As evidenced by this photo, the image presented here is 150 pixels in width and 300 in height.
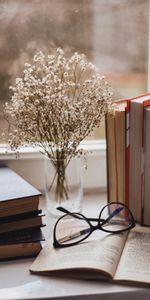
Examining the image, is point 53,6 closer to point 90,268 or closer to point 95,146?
point 95,146

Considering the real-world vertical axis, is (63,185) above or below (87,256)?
above

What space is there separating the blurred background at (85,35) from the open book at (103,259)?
1.47 ft

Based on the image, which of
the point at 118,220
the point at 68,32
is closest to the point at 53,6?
the point at 68,32

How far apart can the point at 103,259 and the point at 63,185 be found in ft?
0.93

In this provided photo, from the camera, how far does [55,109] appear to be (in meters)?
1.06

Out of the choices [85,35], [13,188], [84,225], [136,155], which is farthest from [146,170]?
[85,35]

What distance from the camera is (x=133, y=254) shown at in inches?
37.4

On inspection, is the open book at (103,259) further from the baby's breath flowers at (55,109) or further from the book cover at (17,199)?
the baby's breath flowers at (55,109)

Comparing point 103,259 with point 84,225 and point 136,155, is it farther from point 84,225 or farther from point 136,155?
point 136,155

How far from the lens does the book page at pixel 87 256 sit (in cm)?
89

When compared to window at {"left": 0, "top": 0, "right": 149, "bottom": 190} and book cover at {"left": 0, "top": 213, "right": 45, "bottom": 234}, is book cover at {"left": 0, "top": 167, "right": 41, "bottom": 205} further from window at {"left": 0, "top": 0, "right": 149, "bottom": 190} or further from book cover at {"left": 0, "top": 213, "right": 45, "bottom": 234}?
window at {"left": 0, "top": 0, "right": 149, "bottom": 190}

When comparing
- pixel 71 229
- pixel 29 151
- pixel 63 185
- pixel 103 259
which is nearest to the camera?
pixel 103 259

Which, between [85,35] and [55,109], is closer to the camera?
[55,109]

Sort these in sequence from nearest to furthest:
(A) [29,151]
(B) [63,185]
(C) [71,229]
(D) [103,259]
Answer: (D) [103,259] → (C) [71,229] → (B) [63,185] → (A) [29,151]
